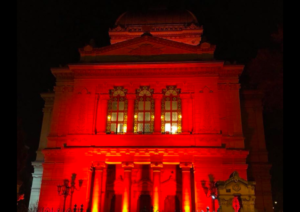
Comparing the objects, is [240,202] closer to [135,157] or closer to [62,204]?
[135,157]

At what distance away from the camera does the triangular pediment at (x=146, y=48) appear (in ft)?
97.0

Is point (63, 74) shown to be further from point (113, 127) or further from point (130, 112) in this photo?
point (130, 112)

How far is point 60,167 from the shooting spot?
27.6 metres

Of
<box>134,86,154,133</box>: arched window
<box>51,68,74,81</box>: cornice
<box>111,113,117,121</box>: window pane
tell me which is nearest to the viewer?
<box>134,86,154,133</box>: arched window

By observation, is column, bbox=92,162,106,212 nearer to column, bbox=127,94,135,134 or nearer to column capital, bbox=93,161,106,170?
column capital, bbox=93,161,106,170

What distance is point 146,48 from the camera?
98.3ft

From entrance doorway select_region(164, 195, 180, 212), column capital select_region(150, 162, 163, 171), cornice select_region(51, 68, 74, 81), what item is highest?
cornice select_region(51, 68, 74, 81)

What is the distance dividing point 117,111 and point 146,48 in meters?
6.25

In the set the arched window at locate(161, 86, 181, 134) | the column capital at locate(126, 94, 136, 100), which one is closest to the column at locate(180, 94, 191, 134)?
the arched window at locate(161, 86, 181, 134)

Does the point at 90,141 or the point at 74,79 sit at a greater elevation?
the point at 74,79

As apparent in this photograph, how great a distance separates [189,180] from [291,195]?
17.4m

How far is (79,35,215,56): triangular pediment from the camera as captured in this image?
29578mm

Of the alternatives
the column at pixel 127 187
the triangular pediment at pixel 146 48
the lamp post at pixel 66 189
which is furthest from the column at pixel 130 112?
the lamp post at pixel 66 189

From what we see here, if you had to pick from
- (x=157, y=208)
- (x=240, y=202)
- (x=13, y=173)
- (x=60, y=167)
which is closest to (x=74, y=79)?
(x=60, y=167)
